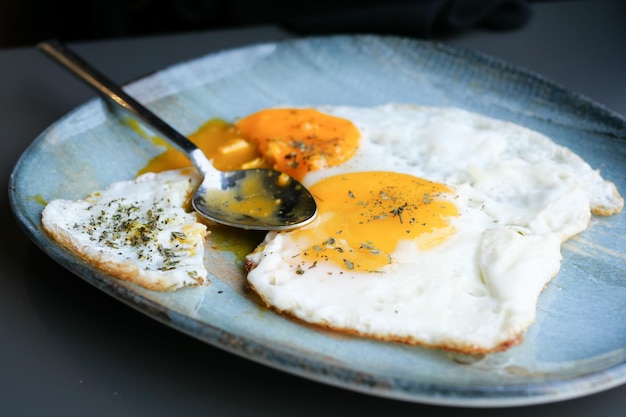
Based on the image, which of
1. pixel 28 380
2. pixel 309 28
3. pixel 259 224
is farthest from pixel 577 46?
pixel 28 380

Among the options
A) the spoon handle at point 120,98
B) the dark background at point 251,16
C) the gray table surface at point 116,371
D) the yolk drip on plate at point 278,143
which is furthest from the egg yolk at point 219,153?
the dark background at point 251,16

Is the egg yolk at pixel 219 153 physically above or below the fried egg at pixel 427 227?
below

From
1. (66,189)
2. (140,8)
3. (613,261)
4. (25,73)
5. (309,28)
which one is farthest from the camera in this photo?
(140,8)

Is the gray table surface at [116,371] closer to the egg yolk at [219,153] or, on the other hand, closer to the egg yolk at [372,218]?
the egg yolk at [372,218]

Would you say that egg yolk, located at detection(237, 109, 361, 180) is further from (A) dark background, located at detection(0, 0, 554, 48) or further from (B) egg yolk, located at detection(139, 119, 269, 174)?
(A) dark background, located at detection(0, 0, 554, 48)

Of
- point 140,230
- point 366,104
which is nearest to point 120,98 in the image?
point 140,230

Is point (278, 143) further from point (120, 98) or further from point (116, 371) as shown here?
point (116, 371)

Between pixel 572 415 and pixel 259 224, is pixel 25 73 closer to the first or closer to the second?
pixel 259 224
